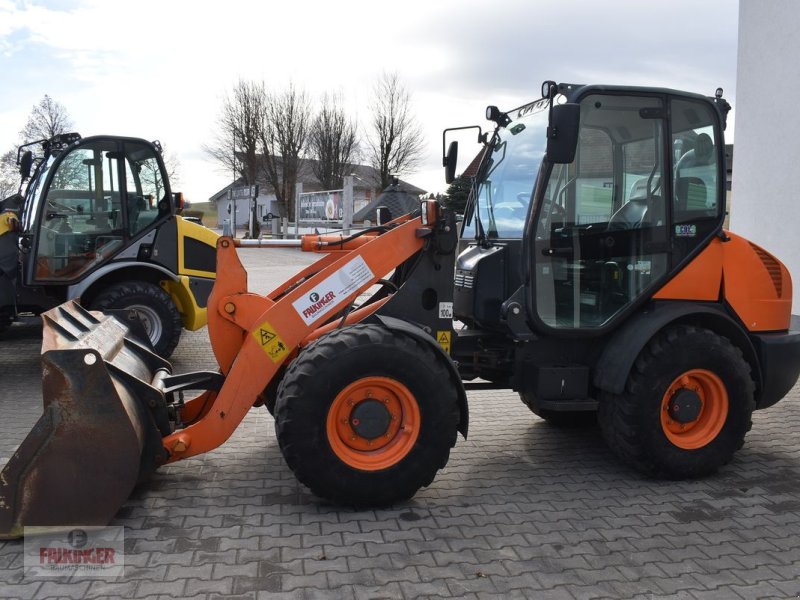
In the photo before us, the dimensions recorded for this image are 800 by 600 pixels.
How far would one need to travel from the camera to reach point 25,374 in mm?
7449

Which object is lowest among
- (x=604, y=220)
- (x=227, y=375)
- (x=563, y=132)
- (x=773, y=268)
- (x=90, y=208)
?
(x=227, y=375)

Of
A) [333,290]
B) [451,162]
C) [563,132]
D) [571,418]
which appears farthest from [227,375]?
[571,418]

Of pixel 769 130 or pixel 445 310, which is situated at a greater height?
pixel 769 130

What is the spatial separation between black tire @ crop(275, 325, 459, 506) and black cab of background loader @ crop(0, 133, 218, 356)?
14.6 ft

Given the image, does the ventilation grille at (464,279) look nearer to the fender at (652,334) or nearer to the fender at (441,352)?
the fender at (441,352)

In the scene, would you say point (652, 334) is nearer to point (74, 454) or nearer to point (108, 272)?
point (74, 454)

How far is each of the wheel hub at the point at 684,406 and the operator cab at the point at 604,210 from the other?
62 cm

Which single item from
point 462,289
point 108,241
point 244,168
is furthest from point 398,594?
point 244,168

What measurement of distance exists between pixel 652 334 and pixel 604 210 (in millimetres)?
831

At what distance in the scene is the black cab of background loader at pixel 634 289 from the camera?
14.2 feet

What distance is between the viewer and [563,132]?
3854 mm

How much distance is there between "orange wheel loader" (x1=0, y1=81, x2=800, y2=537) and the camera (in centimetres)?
384

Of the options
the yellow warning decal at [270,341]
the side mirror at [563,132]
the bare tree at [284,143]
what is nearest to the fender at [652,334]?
the side mirror at [563,132]

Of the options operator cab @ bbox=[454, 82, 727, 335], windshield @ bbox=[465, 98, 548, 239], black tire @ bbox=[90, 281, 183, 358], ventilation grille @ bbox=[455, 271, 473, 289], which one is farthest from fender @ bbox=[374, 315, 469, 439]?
black tire @ bbox=[90, 281, 183, 358]
